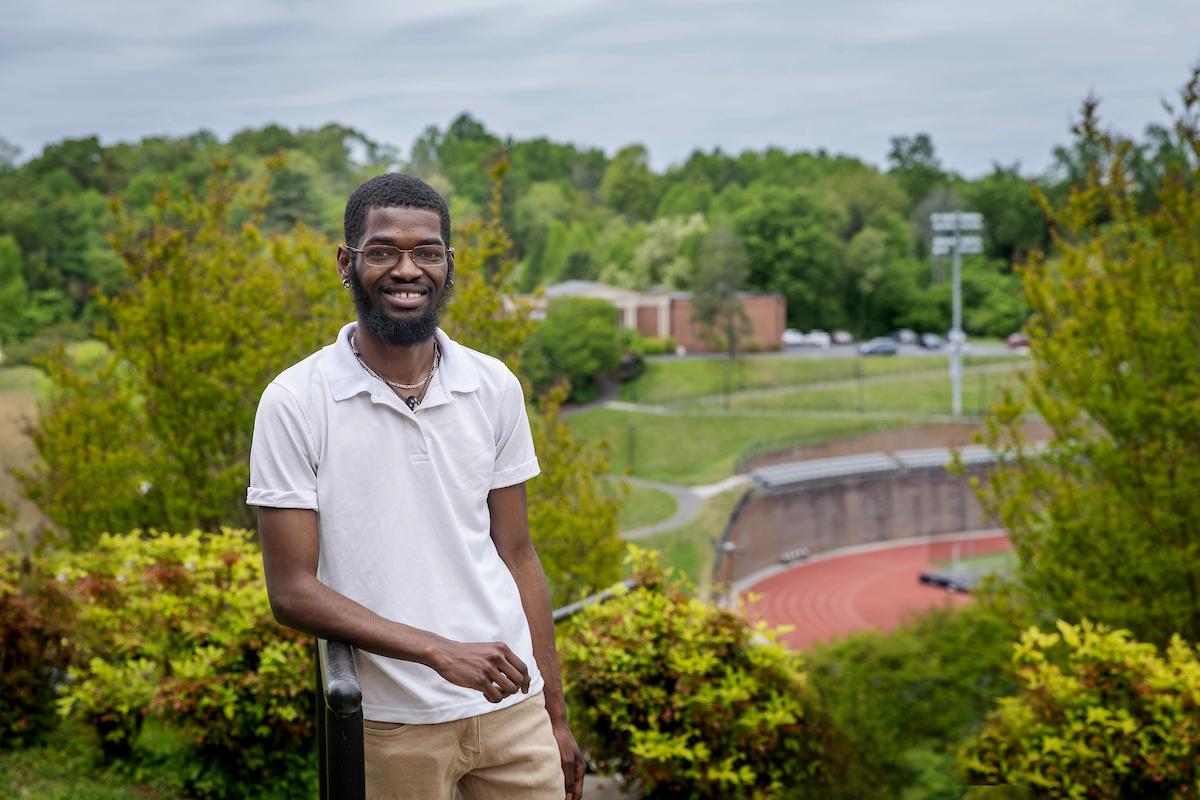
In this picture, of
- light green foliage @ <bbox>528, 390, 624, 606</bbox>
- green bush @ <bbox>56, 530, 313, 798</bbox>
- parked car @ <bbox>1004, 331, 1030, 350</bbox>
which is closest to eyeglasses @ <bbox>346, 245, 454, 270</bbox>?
green bush @ <bbox>56, 530, 313, 798</bbox>

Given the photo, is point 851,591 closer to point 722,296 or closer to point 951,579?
point 951,579

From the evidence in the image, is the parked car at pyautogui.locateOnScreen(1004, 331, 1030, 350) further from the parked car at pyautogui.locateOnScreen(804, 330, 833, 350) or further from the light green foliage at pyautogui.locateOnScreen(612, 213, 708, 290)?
the light green foliage at pyautogui.locateOnScreen(612, 213, 708, 290)

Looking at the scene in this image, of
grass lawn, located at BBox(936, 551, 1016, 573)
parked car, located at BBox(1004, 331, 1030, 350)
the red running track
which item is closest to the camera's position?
the red running track

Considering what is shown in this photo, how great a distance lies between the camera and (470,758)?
2.54 m

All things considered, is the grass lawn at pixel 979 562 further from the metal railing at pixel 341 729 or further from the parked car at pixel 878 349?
the metal railing at pixel 341 729

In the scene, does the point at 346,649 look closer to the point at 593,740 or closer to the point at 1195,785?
the point at 593,740

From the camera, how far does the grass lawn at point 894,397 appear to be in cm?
5062

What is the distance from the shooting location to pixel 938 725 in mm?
8523

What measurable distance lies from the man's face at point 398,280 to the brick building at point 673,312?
187 feet

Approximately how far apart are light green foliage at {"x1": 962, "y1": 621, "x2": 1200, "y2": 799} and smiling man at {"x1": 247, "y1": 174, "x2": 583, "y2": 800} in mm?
3448

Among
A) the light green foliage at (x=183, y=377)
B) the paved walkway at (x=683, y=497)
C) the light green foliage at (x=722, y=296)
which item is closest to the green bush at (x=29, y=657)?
the light green foliage at (x=183, y=377)

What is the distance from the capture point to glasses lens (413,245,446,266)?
8.45 ft

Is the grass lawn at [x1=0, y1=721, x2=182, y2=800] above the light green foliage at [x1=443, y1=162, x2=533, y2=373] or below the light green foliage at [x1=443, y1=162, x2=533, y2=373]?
below

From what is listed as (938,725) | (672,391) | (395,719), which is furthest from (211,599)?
(672,391)
